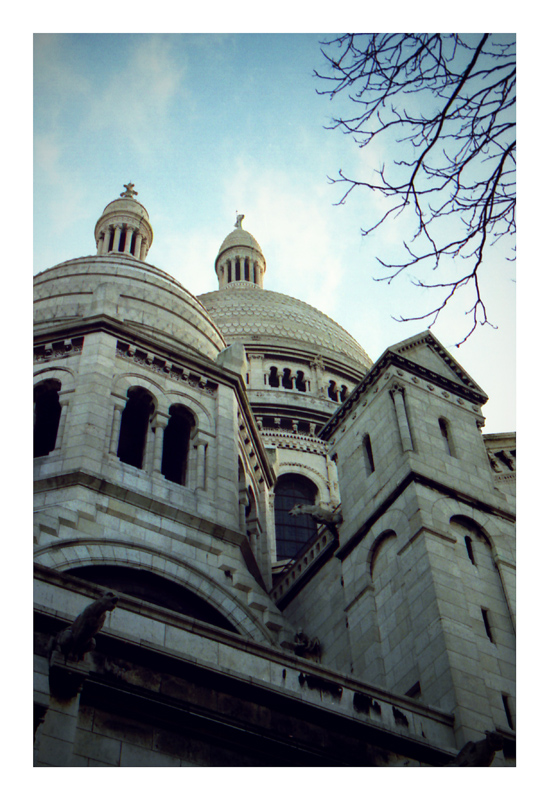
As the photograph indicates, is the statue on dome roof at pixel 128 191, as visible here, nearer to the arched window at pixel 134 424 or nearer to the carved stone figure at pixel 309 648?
the arched window at pixel 134 424

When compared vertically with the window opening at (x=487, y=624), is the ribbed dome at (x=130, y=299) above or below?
above

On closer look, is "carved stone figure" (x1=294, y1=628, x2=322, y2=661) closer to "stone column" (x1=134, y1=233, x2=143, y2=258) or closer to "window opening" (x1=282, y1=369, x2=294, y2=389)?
"stone column" (x1=134, y1=233, x2=143, y2=258)

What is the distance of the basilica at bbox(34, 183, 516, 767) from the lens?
47.6ft

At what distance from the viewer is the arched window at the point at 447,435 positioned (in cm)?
2438

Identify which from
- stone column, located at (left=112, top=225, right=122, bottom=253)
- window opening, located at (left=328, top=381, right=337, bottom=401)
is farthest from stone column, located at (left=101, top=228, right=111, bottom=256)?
window opening, located at (left=328, top=381, right=337, bottom=401)

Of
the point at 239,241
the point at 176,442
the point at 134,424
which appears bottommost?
the point at 176,442

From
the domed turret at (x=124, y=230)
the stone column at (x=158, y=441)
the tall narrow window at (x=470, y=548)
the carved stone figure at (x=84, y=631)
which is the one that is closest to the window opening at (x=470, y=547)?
the tall narrow window at (x=470, y=548)

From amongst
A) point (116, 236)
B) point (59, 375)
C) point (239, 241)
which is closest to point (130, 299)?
point (59, 375)

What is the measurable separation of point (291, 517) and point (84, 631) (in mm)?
27327

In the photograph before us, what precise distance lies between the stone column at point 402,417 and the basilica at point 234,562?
70mm

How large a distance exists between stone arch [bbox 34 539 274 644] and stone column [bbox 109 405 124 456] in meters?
3.21

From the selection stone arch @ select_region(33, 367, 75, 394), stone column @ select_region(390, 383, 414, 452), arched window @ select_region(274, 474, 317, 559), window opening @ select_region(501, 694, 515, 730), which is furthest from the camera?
arched window @ select_region(274, 474, 317, 559)

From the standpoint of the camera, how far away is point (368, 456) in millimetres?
25219

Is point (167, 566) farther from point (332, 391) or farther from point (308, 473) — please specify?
point (332, 391)
